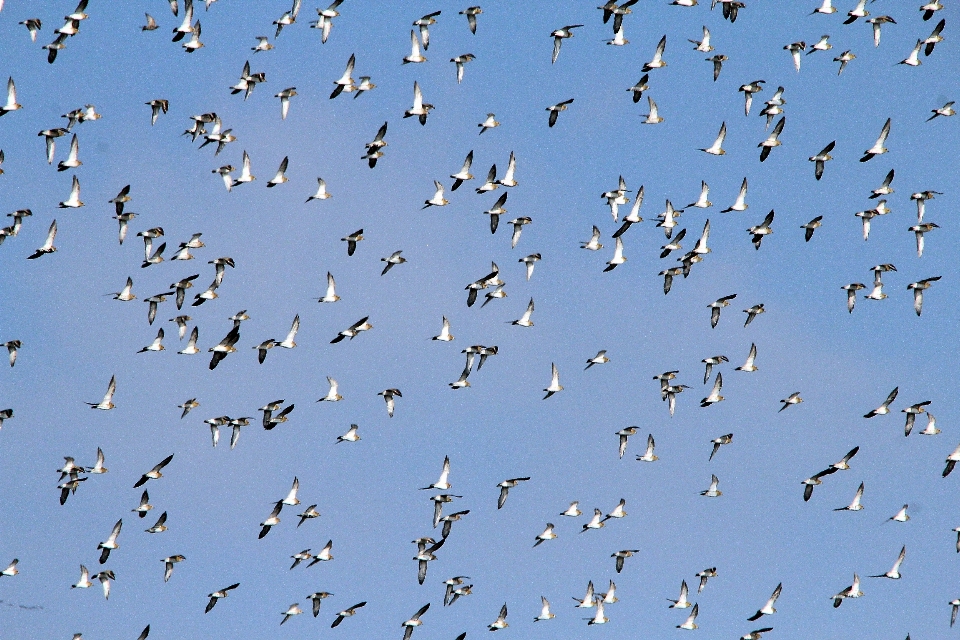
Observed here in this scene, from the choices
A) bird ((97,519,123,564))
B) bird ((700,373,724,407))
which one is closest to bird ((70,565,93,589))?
bird ((97,519,123,564))

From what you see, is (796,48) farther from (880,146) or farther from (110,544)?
(110,544)

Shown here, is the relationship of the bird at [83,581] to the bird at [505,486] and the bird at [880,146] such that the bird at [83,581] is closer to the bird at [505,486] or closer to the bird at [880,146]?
the bird at [505,486]

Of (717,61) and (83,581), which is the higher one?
(717,61)

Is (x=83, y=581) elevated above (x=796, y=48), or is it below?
below

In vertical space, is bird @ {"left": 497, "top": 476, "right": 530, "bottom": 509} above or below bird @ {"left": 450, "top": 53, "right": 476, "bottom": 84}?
below

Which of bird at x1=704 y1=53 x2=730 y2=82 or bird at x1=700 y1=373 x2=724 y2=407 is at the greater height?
bird at x1=704 y1=53 x2=730 y2=82

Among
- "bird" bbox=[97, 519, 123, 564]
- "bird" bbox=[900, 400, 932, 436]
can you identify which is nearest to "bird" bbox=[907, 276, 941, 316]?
"bird" bbox=[900, 400, 932, 436]

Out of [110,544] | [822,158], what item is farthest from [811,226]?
[110,544]

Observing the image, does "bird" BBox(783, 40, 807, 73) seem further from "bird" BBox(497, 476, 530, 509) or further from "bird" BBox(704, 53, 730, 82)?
"bird" BBox(497, 476, 530, 509)

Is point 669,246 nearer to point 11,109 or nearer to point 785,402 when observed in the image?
point 785,402

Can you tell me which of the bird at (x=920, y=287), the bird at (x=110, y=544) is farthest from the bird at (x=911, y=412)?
the bird at (x=110, y=544)

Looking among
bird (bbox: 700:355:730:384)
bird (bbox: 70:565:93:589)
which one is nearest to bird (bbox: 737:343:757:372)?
bird (bbox: 700:355:730:384)

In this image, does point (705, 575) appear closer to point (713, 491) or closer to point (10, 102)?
point (713, 491)

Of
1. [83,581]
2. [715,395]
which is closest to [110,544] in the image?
[83,581]
